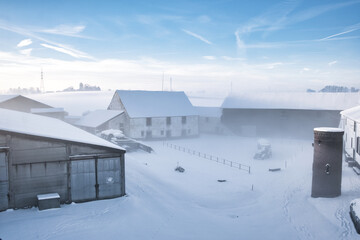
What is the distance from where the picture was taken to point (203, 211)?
712 inches

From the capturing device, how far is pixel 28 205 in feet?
46.6

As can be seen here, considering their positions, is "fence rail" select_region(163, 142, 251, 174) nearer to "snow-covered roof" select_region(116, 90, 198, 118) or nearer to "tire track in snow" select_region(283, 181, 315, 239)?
"tire track in snow" select_region(283, 181, 315, 239)

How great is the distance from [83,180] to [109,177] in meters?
1.37

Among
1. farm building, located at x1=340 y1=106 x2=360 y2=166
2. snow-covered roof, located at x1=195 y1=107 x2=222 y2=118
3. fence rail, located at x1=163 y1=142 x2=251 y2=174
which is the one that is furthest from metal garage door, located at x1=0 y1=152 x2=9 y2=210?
snow-covered roof, located at x1=195 y1=107 x2=222 y2=118

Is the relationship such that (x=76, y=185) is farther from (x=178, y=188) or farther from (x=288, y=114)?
(x=288, y=114)

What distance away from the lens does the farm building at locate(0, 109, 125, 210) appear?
13.8 m

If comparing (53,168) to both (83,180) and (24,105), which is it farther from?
(24,105)

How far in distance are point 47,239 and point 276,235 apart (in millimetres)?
10880

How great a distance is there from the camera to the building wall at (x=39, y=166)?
13.8 meters

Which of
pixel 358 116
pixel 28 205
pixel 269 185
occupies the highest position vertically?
pixel 358 116

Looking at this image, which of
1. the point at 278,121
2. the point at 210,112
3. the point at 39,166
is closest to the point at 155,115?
the point at 210,112

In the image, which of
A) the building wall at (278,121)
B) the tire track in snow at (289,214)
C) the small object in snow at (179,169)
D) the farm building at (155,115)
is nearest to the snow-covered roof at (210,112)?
the building wall at (278,121)

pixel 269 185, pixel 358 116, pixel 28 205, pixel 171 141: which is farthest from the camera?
pixel 171 141

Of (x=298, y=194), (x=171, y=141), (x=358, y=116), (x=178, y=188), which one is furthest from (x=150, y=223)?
(x=171, y=141)
